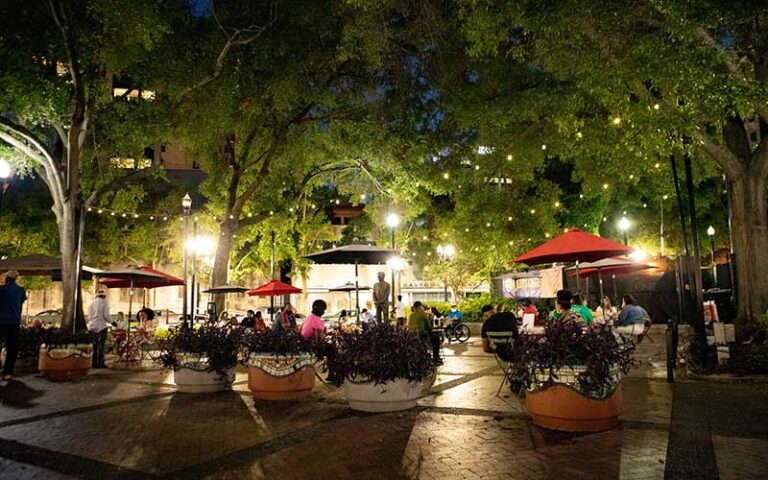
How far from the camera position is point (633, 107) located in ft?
36.0

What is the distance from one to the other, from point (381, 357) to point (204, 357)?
3.43 m

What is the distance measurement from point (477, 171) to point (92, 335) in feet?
55.8

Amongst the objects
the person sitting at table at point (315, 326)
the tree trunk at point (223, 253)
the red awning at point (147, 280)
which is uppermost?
the tree trunk at point (223, 253)

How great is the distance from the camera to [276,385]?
7.98 m

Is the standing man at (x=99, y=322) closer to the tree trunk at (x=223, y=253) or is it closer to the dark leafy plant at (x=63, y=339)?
the dark leafy plant at (x=63, y=339)

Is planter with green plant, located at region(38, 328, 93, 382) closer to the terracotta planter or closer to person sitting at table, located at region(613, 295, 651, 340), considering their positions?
the terracotta planter

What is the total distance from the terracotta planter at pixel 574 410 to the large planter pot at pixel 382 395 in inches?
71.9

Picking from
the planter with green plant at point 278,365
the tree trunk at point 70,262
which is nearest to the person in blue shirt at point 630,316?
the planter with green plant at point 278,365

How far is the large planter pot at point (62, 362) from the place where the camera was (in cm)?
1115

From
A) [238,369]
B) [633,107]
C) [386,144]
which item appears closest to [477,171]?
[386,144]

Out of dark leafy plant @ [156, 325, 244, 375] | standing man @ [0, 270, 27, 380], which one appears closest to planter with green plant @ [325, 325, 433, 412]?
dark leafy plant @ [156, 325, 244, 375]

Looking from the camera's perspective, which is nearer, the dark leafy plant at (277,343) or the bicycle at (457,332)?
the dark leafy plant at (277,343)

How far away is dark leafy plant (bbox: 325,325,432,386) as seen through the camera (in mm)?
6938

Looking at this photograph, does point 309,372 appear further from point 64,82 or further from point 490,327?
point 64,82
